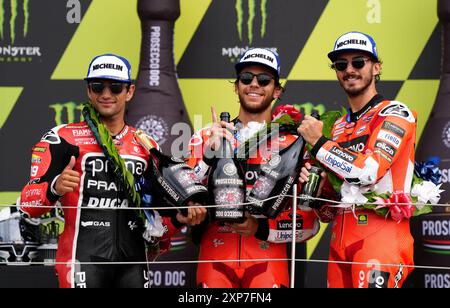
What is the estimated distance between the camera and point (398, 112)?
147 inches

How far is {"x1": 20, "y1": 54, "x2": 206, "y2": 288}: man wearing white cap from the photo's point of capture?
3.71m

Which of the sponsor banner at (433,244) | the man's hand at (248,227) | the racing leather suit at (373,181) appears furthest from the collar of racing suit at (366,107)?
the sponsor banner at (433,244)

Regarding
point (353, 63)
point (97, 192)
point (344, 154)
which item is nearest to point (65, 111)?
point (97, 192)

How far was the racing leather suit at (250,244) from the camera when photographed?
3.78 metres

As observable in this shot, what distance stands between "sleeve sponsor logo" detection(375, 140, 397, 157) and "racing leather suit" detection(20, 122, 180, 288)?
1057mm

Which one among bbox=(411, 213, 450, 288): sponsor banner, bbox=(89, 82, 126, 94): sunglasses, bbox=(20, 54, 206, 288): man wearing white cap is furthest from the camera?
bbox=(411, 213, 450, 288): sponsor banner

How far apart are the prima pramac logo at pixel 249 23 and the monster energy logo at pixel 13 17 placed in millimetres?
1195

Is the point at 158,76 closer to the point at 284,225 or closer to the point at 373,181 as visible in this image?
the point at 284,225

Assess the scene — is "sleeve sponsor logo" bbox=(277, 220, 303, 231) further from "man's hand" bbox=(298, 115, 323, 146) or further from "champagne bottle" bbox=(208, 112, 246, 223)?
"man's hand" bbox=(298, 115, 323, 146)

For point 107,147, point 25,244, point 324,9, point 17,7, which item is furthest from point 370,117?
point 17,7

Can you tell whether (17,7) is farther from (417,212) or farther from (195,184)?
(417,212)

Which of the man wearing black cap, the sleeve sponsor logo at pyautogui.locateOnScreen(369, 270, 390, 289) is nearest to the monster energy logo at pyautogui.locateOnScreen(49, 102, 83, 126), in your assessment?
the man wearing black cap

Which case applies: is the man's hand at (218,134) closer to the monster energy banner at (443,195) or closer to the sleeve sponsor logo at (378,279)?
the sleeve sponsor logo at (378,279)

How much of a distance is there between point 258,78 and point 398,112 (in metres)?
0.65
